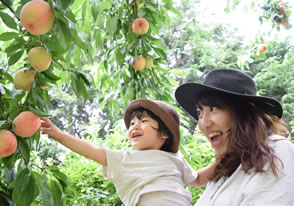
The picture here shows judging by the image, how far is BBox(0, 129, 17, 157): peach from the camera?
2.16ft

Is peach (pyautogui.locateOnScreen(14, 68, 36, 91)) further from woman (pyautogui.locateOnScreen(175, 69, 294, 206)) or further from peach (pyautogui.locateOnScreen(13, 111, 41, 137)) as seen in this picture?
woman (pyautogui.locateOnScreen(175, 69, 294, 206))

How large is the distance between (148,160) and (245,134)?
35 cm

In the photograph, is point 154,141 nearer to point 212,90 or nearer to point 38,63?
point 212,90

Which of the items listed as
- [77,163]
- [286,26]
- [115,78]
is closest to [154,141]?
[115,78]

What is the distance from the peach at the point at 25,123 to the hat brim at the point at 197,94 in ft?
1.63

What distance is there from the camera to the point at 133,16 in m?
→ 1.48

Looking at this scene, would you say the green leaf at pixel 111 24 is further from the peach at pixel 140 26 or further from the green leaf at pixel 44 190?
the green leaf at pixel 44 190

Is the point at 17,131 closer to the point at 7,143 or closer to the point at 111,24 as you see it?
the point at 7,143

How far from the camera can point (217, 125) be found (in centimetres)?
99

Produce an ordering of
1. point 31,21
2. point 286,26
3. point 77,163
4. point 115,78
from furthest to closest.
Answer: point 286,26 → point 77,163 → point 115,78 → point 31,21

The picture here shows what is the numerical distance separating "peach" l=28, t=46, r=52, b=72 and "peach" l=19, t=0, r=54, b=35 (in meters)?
0.07

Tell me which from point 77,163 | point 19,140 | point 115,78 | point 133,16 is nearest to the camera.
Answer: point 19,140

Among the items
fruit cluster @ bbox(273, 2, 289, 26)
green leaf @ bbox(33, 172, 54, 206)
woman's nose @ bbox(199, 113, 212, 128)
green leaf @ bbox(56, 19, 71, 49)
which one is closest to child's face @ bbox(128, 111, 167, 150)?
woman's nose @ bbox(199, 113, 212, 128)

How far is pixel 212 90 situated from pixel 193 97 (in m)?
0.13
